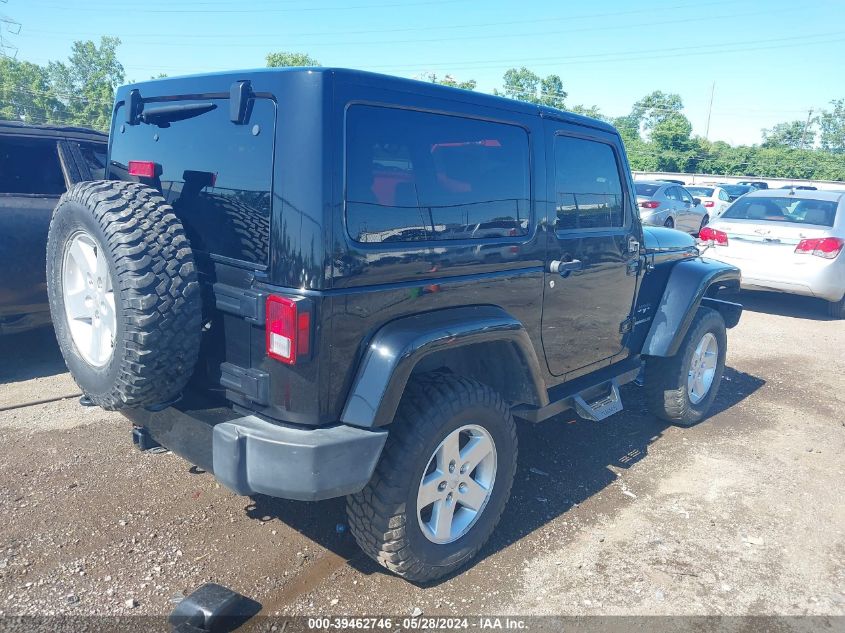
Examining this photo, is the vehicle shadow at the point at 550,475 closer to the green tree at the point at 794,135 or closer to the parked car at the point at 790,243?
the parked car at the point at 790,243

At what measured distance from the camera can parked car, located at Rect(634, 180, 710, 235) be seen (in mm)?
14703

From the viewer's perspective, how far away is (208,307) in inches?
107

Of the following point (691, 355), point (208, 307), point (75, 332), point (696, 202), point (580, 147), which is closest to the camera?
point (208, 307)

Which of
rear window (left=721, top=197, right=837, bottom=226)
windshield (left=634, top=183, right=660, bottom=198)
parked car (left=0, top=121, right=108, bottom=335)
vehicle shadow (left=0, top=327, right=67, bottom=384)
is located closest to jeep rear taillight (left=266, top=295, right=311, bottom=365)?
parked car (left=0, top=121, right=108, bottom=335)

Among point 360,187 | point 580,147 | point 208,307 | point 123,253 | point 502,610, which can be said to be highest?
point 580,147

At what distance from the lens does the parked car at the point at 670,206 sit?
14.7m

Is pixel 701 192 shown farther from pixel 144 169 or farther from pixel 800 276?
pixel 144 169

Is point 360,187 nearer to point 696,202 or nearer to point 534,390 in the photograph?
point 534,390

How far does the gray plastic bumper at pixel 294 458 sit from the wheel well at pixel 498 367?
77 centimetres

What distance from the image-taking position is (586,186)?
3711 mm

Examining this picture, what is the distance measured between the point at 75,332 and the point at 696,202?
1720 cm

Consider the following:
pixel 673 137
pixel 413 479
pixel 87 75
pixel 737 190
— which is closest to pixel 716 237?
pixel 413 479

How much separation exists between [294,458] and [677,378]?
3.24 meters

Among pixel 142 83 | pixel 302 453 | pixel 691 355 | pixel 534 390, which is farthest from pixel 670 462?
pixel 142 83
